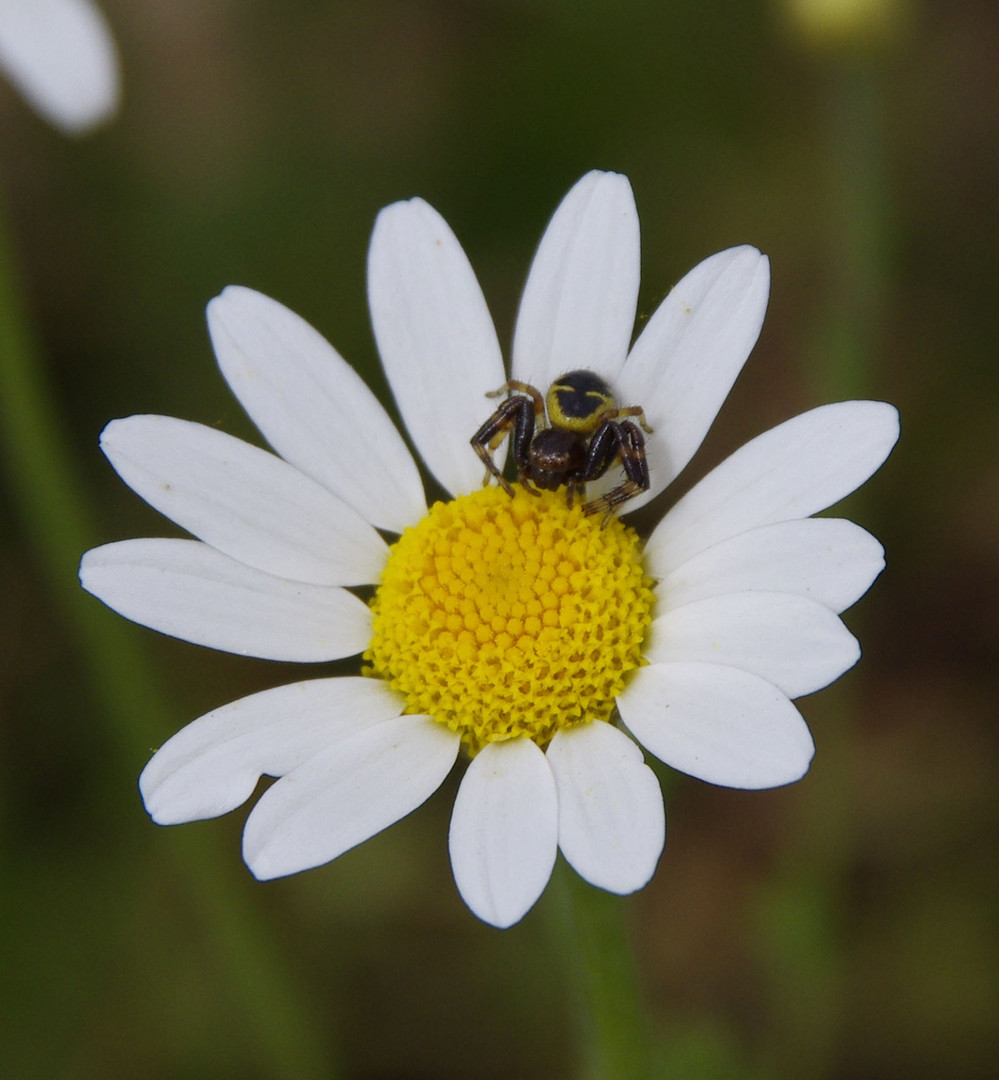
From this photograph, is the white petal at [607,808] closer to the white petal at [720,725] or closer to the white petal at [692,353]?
the white petal at [720,725]

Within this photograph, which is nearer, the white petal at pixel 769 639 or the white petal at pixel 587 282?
the white petal at pixel 769 639

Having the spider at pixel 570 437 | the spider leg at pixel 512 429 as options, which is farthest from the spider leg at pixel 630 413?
the spider leg at pixel 512 429

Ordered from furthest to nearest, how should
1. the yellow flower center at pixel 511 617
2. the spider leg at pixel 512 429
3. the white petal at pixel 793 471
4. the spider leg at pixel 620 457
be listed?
the spider leg at pixel 512 429
the spider leg at pixel 620 457
the yellow flower center at pixel 511 617
the white petal at pixel 793 471

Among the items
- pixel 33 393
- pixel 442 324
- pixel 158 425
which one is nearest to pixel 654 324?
pixel 442 324

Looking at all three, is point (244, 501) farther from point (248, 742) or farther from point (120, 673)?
point (120, 673)

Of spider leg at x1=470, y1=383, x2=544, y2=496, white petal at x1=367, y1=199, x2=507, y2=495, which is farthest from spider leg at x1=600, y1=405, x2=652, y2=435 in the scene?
white petal at x1=367, y1=199, x2=507, y2=495

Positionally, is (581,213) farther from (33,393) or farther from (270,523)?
(33,393)
